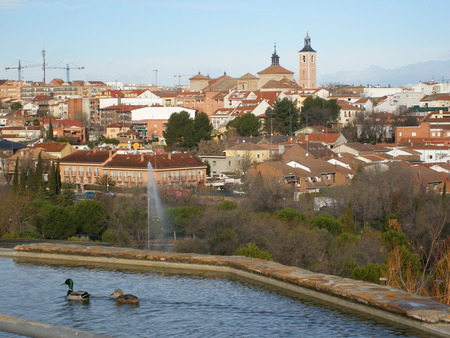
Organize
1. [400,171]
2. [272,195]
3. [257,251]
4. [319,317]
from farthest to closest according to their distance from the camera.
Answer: [400,171]
[272,195]
[257,251]
[319,317]

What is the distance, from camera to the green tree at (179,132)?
4759 cm

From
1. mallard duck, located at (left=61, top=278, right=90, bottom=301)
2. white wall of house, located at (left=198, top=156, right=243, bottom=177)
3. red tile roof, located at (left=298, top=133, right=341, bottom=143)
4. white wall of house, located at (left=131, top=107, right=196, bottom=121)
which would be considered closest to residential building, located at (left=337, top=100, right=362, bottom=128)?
white wall of house, located at (left=131, top=107, right=196, bottom=121)

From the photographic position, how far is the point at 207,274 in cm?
805

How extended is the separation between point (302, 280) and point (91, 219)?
13052 mm

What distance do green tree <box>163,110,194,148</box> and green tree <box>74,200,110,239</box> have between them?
89.4ft

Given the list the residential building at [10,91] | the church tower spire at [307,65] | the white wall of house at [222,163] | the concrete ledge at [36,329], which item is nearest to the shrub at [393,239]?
the concrete ledge at [36,329]

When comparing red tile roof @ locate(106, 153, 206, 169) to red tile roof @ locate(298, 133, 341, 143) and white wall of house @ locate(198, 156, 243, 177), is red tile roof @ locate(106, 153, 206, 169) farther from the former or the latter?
red tile roof @ locate(298, 133, 341, 143)

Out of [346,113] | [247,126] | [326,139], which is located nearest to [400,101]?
[346,113]

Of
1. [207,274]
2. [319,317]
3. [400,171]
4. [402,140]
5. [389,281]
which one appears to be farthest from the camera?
[402,140]

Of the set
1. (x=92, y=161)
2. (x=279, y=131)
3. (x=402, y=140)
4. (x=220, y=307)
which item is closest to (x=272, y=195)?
(x=92, y=161)

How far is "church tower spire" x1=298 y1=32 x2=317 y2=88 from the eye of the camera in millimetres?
93875

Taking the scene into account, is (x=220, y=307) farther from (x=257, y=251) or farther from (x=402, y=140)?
(x=402, y=140)

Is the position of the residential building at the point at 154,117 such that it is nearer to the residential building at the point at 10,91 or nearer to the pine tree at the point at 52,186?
the pine tree at the point at 52,186

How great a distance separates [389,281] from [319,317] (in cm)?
248
